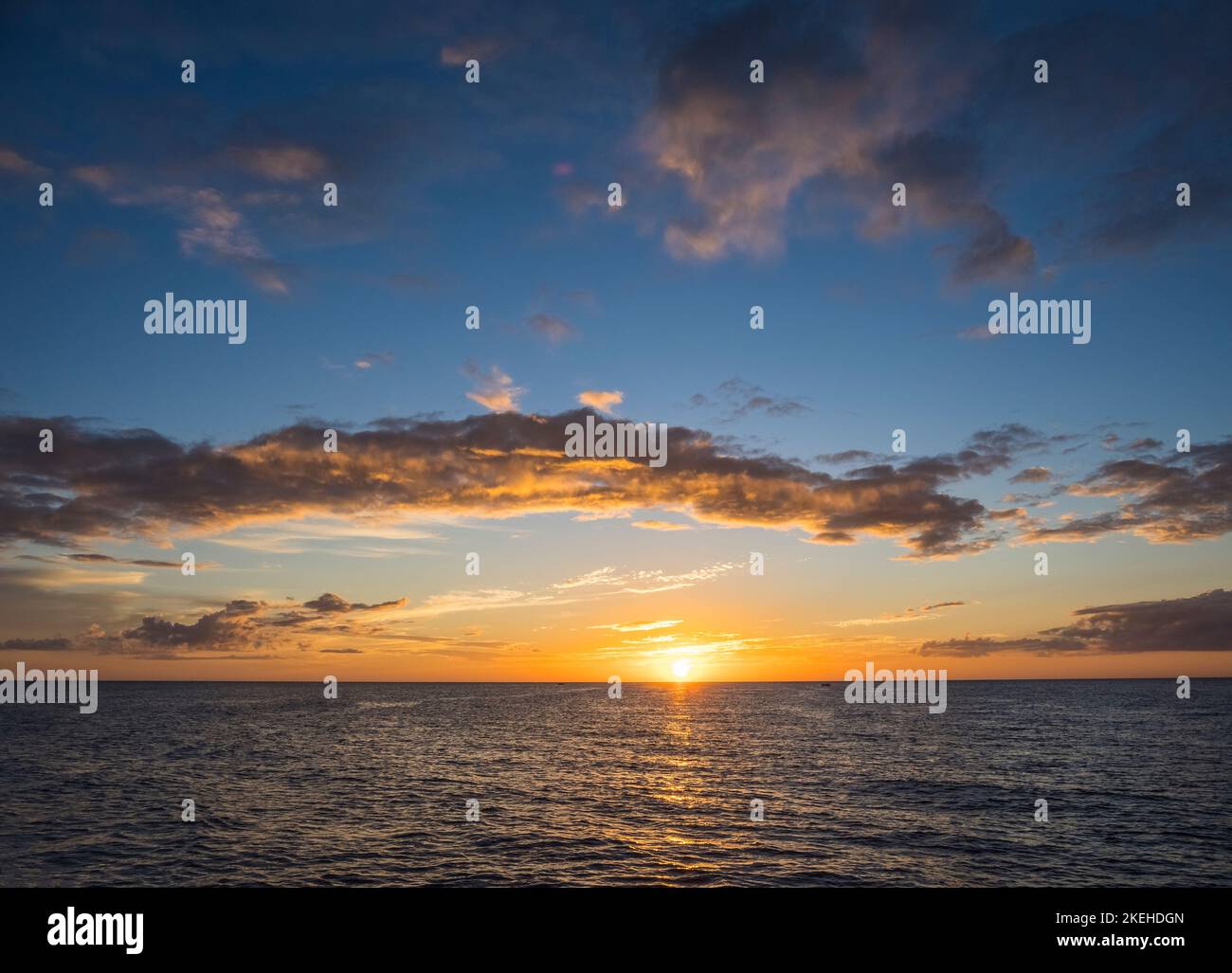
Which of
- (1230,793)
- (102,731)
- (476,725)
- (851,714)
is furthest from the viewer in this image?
(851,714)

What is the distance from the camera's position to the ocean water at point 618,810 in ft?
97.0

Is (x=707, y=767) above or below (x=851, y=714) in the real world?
above

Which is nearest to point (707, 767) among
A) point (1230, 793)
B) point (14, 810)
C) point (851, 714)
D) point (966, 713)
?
point (1230, 793)

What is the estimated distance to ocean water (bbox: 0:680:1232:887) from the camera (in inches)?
1164

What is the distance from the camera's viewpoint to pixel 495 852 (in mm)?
31531

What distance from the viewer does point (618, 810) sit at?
41.3m

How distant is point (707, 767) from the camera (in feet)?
192
